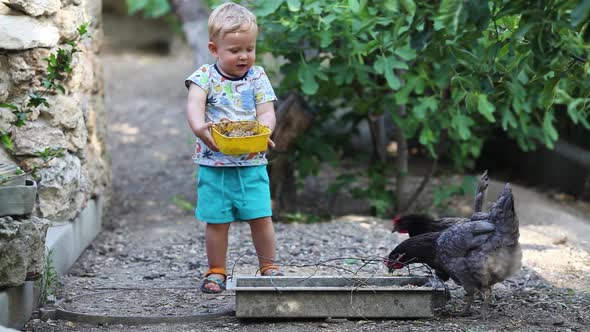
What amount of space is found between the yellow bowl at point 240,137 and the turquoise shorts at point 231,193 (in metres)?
0.29

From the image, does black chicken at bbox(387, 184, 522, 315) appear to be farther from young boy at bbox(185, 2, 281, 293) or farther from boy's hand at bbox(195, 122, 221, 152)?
boy's hand at bbox(195, 122, 221, 152)

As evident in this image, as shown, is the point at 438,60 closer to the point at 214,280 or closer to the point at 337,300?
the point at 337,300

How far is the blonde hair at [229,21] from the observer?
399 centimetres

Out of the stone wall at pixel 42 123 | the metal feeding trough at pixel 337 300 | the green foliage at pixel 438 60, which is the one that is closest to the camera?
the green foliage at pixel 438 60

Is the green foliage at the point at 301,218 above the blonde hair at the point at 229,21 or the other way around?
the other way around

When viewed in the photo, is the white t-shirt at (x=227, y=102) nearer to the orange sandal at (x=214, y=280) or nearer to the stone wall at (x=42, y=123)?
the orange sandal at (x=214, y=280)

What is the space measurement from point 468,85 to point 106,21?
1094cm

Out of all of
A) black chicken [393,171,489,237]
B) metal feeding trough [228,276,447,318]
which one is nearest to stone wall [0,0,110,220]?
metal feeding trough [228,276,447,318]

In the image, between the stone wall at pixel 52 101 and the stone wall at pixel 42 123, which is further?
the stone wall at pixel 52 101

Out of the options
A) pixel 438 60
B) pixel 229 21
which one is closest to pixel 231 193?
pixel 229 21

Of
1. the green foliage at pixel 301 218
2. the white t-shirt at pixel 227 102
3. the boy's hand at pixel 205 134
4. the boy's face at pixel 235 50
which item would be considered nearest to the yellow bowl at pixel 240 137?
the boy's hand at pixel 205 134

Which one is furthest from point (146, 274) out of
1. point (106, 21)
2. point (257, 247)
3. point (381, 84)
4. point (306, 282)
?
point (106, 21)

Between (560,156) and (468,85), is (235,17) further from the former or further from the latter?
(560,156)

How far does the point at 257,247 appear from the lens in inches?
170
